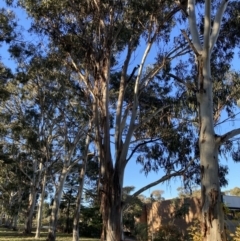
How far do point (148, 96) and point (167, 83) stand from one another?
1.00m

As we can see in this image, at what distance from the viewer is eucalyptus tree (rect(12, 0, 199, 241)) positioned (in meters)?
9.01

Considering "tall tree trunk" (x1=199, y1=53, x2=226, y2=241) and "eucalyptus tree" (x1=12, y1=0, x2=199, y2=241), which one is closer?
"tall tree trunk" (x1=199, y1=53, x2=226, y2=241)

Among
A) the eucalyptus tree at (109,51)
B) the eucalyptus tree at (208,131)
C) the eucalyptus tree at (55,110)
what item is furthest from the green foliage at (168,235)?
the eucalyptus tree at (208,131)

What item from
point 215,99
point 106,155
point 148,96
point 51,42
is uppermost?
point 51,42

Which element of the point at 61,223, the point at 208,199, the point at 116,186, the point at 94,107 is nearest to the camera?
the point at 208,199

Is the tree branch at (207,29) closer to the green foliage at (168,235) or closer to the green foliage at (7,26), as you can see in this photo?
the green foliage at (7,26)

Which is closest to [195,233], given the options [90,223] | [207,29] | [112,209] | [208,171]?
[112,209]

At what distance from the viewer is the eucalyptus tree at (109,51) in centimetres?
901

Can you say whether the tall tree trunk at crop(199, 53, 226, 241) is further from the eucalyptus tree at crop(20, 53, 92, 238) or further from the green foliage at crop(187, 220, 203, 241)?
the eucalyptus tree at crop(20, 53, 92, 238)

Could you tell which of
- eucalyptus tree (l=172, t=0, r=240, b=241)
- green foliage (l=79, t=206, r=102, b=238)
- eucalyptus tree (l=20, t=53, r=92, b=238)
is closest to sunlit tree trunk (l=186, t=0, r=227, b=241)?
eucalyptus tree (l=172, t=0, r=240, b=241)

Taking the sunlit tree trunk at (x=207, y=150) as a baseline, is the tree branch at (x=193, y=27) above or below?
above

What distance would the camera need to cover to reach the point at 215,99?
1027cm

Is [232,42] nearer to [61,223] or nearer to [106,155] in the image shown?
[106,155]

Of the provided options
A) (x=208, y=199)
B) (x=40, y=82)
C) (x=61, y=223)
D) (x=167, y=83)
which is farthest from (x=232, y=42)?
(x=61, y=223)
